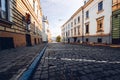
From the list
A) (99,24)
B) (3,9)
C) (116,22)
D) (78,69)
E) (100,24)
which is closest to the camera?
(78,69)

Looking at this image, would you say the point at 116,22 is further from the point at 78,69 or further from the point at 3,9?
the point at 3,9

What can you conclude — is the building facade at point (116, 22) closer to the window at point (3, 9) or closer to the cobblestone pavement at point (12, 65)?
the cobblestone pavement at point (12, 65)

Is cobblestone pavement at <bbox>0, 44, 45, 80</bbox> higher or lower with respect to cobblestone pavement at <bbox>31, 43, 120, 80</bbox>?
higher

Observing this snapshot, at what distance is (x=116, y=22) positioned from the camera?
11.1m

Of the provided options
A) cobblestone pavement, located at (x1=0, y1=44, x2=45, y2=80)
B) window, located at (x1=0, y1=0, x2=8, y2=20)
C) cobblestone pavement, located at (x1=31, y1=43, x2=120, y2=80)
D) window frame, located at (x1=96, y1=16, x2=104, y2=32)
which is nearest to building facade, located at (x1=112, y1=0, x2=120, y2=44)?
window frame, located at (x1=96, y1=16, x2=104, y2=32)

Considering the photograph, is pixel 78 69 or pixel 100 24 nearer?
pixel 78 69

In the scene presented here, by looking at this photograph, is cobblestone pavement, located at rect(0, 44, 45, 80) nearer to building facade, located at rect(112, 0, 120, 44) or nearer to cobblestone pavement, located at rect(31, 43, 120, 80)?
cobblestone pavement, located at rect(31, 43, 120, 80)

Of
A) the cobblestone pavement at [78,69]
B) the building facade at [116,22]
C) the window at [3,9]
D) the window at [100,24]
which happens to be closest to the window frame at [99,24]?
the window at [100,24]

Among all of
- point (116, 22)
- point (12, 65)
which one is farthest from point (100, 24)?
point (12, 65)

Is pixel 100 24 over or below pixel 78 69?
over

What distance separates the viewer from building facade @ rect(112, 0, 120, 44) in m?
10.8

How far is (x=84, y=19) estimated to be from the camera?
67.7 ft

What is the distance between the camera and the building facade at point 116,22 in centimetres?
1081

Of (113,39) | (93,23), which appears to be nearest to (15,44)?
(113,39)
